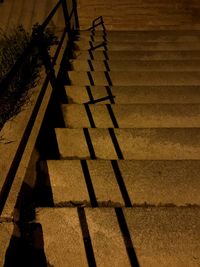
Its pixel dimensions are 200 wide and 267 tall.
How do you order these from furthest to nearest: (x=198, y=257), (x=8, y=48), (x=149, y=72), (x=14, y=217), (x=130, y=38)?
(x=130, y=38)
(x=8, y=48)
(x=149, y=72)
(x=14, y=217)
(x=198, y=257)

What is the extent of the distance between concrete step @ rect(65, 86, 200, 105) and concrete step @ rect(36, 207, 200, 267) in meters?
1.76

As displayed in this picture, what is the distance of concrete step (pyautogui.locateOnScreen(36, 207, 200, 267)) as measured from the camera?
1769 mm

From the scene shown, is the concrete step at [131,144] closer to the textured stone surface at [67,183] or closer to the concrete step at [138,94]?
the textured stone surface at [67,183]

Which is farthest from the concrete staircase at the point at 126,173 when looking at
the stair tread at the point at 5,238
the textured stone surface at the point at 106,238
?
the stair tread at the point at 5,238

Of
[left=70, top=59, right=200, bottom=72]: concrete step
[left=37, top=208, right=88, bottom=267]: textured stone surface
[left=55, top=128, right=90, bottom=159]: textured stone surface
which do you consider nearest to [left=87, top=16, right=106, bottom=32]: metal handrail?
[left=70, top=59, right=200, bottom=72]: concrete step

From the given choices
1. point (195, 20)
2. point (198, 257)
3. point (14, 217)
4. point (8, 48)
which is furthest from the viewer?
point (195, 20)

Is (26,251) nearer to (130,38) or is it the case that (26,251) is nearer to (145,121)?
(145,121)

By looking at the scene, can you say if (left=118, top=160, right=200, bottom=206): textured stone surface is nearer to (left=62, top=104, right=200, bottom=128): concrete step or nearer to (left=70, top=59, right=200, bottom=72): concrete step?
(left=62, top=104, right=200, bottom=128): concrete step

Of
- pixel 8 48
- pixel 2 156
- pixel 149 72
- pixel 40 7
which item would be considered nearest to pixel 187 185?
pixel 2 156

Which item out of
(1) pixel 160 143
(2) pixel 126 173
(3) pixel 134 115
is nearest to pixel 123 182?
(2) pixel 126 173

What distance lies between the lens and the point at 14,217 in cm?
214

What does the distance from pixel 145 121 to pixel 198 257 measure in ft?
5.27

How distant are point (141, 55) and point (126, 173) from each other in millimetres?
3150

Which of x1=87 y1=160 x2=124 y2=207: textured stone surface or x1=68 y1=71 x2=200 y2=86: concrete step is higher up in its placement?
x1=68 y1=71 x2=200 y2=86: concrete step
